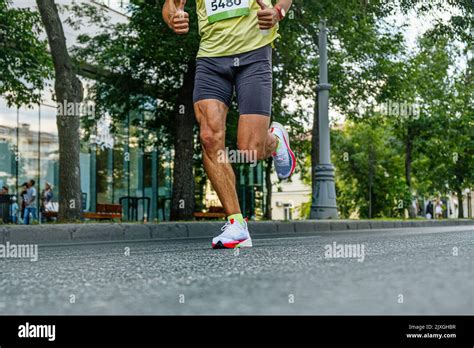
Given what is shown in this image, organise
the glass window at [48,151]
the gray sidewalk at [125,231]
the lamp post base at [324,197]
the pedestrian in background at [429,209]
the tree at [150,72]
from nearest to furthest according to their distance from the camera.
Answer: the gray sidewalk at [125,231] → the tree at [150,72] → the lamp post base at [324,197] → the glass window at [48,151] → the pedestrian in background at [429,209]

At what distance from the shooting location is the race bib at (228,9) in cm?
540

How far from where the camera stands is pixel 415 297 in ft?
6.82

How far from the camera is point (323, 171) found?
59.5 ft

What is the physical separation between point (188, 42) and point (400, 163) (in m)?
24.9

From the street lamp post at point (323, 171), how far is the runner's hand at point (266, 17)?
12851 mm

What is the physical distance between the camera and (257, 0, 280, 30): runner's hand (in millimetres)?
5133

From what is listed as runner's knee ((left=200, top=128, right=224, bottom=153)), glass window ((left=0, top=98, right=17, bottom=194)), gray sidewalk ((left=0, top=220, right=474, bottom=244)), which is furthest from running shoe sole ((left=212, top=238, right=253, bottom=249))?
glass window ((left=0, top=98, right=17, bottom=194))

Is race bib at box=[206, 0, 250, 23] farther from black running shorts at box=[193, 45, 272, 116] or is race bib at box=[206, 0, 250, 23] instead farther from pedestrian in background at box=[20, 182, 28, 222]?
pedestrian in background at box=[20, 182, 28, 222]

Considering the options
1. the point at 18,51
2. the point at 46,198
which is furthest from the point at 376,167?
the point at 18,51

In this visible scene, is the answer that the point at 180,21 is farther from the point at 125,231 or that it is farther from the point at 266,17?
the point at 125,231

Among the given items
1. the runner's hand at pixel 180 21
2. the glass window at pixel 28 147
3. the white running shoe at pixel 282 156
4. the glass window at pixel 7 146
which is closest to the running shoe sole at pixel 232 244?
the white running shoe at pixel 282 156

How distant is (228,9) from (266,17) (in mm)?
415

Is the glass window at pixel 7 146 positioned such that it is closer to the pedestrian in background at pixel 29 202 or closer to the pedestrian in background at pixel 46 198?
the pedestrian in background at pixel 46 198

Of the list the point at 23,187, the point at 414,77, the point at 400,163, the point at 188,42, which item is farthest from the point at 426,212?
the point at 188,42
